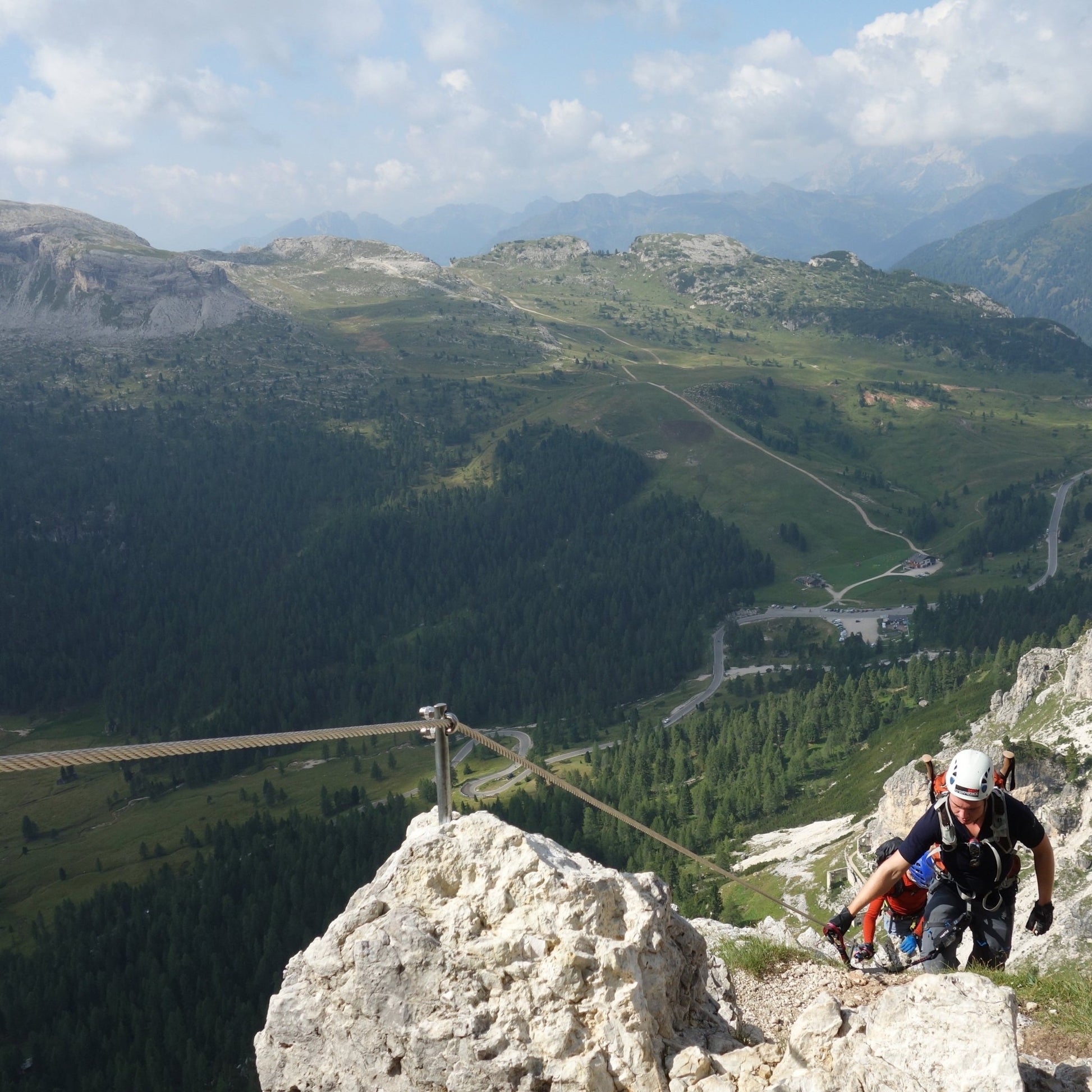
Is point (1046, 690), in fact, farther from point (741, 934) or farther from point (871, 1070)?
point (871, 1070)

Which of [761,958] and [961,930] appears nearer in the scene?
[961,930]

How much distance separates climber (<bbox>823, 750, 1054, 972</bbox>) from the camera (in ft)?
A: 41.4

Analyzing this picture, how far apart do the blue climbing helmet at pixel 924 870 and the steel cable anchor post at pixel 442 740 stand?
23.2 feet

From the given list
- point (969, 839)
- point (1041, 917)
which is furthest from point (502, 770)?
point (969, 839)

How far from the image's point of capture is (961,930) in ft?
43.1

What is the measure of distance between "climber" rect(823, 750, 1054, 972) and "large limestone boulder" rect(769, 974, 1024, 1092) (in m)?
3.14

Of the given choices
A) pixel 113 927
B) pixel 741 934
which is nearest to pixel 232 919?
pixel 113 927

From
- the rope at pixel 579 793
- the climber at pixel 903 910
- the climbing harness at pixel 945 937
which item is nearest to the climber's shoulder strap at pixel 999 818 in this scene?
the climber at pixel 903 910

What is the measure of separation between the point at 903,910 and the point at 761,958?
2.73m

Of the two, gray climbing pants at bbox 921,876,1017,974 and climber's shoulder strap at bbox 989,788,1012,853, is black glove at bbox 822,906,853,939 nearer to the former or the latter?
gray climbing pants at bbox 921,876,1017,974

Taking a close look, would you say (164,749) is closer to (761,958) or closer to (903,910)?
(761,958)

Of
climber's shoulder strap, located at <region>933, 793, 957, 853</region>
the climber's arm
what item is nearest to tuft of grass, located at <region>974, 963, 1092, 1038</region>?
the climber's arm

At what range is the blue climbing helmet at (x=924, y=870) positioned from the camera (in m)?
13.4

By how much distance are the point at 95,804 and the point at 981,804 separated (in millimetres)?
190113
